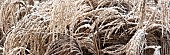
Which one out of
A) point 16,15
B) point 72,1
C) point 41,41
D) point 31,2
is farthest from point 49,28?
point 31,2

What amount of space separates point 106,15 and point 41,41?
31cm

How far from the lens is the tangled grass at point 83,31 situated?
126cm

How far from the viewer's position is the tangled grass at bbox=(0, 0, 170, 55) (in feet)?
4.14

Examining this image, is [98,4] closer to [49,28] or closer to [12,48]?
[49,28]

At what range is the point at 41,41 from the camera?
1.33m

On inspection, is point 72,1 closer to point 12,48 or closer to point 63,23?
point 63,23

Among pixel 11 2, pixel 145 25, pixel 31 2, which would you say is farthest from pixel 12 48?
pixel 31 2

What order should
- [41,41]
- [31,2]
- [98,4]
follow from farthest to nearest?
[31,2] < [98,4] < [41,41]

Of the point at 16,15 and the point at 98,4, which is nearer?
the point at 98,4

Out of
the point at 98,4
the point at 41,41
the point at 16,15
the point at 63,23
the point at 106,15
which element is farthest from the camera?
the point at 16,15

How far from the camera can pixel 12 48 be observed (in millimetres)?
1336

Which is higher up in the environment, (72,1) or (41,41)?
(72,1)

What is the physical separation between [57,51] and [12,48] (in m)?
0.18

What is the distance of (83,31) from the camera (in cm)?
150
